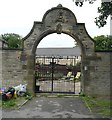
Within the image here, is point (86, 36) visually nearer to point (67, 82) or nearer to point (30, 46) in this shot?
point (30, 46)

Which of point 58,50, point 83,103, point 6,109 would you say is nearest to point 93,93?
point 83,103

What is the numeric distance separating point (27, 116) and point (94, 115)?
2952 millimetres

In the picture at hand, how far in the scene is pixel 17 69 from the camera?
67.5 ft

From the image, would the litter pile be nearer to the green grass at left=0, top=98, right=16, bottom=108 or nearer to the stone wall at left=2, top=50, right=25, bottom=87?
the green grass at left=0, top=98, right=16, bottom=108

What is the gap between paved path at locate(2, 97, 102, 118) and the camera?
43.1 ft

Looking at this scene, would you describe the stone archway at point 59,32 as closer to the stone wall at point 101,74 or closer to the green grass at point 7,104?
the stone wall at point 101,74

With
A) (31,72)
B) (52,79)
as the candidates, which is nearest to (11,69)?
(31,72)

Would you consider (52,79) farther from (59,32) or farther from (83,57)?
→ (59,32)

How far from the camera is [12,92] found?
1825 centimetres

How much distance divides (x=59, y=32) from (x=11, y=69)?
4.12 metres

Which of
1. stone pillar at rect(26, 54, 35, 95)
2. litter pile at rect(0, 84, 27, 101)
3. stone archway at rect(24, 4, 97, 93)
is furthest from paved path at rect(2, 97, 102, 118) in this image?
stone archway at rect(24, 4, 97, 93)

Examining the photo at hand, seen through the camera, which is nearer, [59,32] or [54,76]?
[59,32]

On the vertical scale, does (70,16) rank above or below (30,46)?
above

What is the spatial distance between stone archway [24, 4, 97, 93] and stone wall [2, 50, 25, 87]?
488 millimetres
